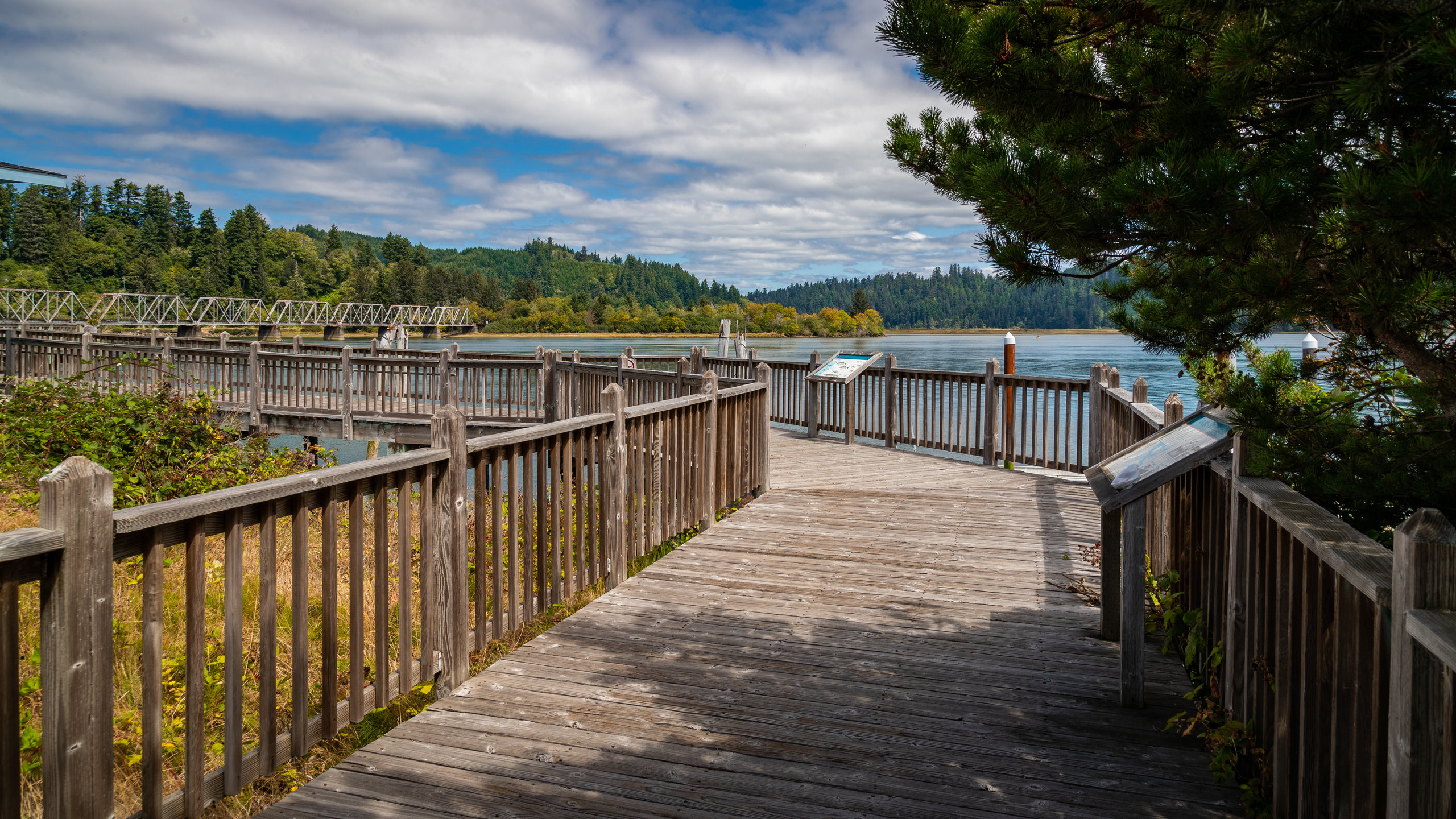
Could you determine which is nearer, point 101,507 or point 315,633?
point 101,507

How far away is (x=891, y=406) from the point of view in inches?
500

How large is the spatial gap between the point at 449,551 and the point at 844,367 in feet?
Answer: 33.0

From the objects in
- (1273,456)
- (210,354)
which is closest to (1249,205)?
(1273,456)

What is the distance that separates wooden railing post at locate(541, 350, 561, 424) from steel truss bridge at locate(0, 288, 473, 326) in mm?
51517

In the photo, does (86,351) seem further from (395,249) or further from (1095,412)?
(395,249)

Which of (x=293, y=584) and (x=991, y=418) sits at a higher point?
(x=991, y=418)

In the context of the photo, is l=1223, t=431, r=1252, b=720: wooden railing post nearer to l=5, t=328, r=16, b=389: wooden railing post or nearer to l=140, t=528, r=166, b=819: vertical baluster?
l=140, t=528, r=166, b=819: vertical baluster

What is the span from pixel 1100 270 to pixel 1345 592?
134 centimetres

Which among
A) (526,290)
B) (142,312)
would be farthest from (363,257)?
(142,312)

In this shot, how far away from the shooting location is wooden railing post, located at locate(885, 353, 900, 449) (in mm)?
12680

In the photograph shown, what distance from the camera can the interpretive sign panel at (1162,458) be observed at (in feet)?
11.0

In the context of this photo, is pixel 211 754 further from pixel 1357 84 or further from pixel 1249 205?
pixel 1357 84

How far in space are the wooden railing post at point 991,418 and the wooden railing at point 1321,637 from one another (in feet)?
23.2

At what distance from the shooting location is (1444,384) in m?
2.47
